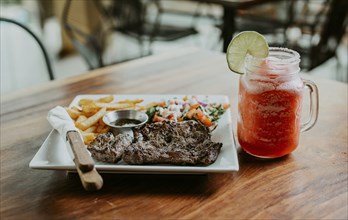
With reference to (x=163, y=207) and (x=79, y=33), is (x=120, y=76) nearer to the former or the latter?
(x=163, y=207)

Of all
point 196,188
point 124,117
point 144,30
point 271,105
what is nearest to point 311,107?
point 271,105

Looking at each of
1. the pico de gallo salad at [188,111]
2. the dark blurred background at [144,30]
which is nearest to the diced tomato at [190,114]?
the pico de gallo salad at [188,111]

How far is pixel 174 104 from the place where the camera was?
118 centimetres

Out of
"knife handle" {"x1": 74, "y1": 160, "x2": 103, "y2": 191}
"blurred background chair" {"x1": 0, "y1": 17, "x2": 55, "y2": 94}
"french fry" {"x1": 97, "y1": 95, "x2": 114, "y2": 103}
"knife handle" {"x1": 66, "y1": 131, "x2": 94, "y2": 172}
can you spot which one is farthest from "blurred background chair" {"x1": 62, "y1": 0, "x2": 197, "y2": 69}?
"knife handle" {"x1": 74, "y1": 160, "x2": 103, "y2": 191}

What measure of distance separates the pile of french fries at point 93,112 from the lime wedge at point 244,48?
0.32 metres

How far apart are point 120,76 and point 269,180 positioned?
0.81 meters

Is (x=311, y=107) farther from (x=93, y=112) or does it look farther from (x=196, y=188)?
(x=93, y=112)

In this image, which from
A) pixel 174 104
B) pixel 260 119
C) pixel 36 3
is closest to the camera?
pixel 260 119

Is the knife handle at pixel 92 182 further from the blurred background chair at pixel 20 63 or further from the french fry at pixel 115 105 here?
the blurred background chair at pixel 20 63

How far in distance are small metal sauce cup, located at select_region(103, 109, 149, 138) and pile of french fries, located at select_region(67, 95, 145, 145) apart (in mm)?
16

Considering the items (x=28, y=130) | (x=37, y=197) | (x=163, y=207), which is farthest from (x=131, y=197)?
(x=28, y=130)

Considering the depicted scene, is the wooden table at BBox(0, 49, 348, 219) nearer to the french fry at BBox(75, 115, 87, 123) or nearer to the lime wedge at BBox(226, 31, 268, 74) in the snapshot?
the french fry at BBox(75, 115, 87, 123)

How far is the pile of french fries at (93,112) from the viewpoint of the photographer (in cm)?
109

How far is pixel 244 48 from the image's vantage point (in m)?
0.98
